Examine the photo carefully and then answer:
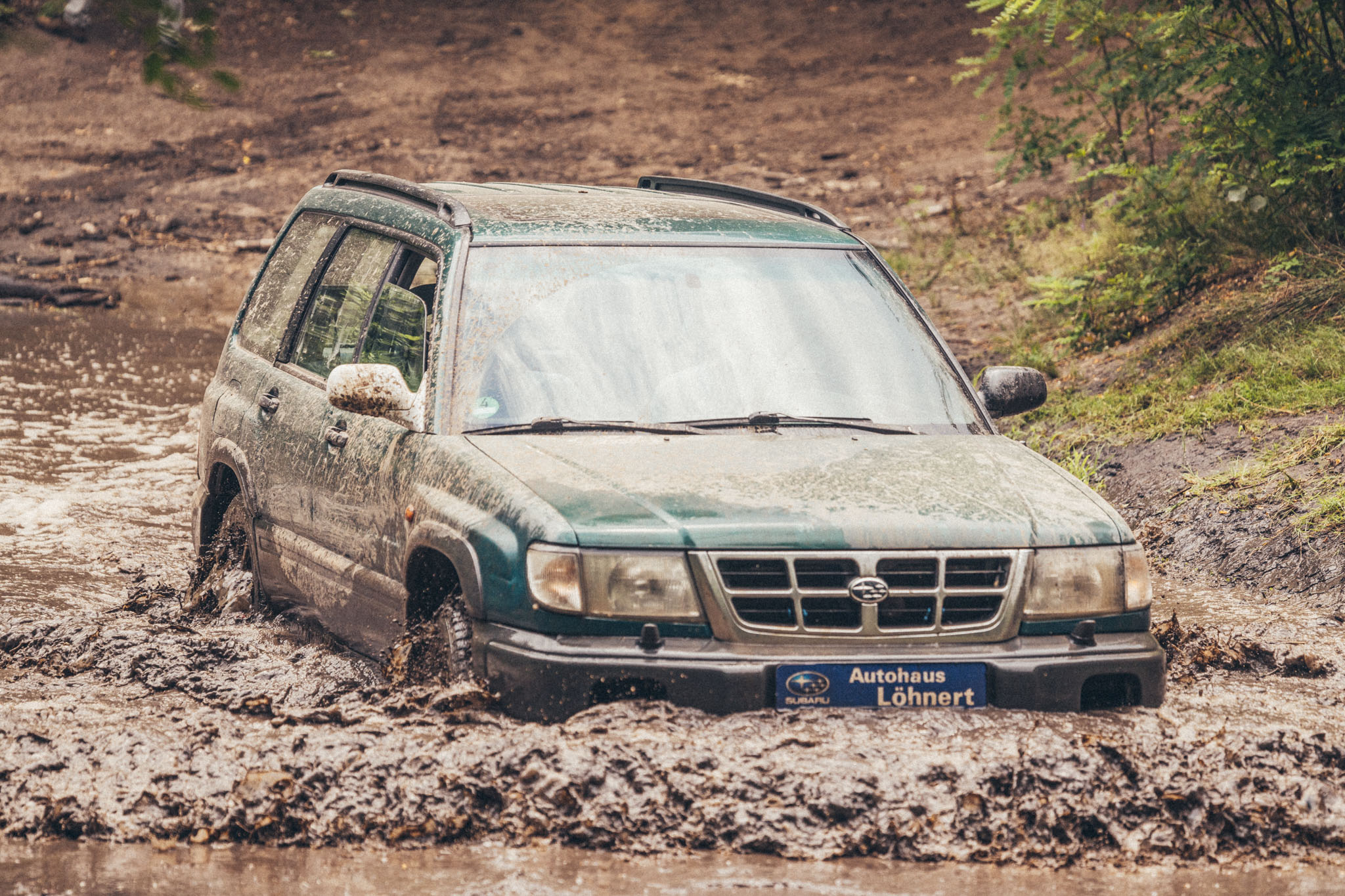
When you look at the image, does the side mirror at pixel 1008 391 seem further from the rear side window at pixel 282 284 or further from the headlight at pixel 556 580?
the rear side window at pixel 282 284

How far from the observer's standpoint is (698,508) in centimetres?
404

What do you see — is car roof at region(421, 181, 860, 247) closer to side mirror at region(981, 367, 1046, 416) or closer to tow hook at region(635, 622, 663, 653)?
side mirror at region(981, 367, 1046, 416)

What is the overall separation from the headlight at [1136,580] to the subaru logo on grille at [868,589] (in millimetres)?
727

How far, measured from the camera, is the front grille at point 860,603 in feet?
13.1

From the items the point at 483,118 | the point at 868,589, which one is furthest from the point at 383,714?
the point at 483,118

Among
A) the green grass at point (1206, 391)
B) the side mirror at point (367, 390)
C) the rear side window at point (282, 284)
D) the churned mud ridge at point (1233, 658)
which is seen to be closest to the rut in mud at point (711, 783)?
the side mirror at point (367, 390)

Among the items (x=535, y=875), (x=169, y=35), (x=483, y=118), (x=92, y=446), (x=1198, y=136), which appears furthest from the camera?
(x=483, y=118)

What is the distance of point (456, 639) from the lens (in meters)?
4.25

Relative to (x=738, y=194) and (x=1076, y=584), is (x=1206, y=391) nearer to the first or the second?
(x=738, y=194)

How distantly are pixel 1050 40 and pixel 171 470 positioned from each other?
631cm

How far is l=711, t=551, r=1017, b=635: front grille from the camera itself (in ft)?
13.1

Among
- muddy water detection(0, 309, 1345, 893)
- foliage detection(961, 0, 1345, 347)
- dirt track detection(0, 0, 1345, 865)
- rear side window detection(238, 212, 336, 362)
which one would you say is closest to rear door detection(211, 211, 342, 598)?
rear side window detection(238, 212, 336, 362)

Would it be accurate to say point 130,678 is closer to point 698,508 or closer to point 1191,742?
point 698,508

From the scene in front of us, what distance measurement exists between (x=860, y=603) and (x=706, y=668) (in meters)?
0.42
